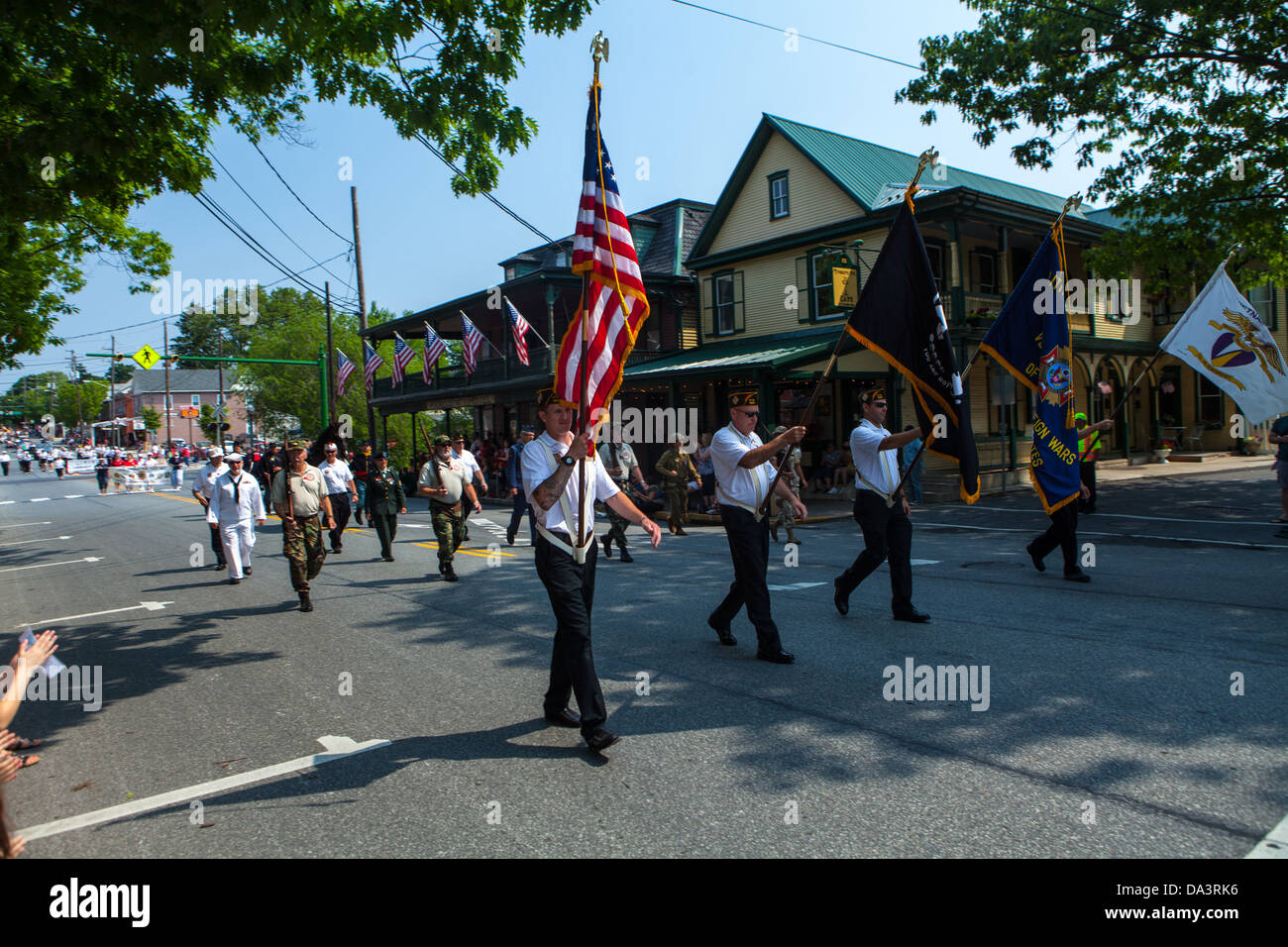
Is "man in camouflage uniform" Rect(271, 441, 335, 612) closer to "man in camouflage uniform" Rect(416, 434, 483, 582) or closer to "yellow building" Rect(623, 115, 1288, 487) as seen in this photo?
"man in camouflage uniform" Rect(416, 434, 483, 582)

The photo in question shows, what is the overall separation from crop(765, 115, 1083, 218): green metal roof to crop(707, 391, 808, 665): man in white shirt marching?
1773 centimetres

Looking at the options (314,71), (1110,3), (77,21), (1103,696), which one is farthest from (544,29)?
(1110,3)

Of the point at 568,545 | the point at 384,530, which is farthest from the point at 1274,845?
the point at 384,530

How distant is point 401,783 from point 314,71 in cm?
747

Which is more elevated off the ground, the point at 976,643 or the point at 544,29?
the point at 544,29

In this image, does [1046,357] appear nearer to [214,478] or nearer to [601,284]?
[601,284]

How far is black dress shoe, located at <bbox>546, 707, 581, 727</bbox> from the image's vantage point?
205 inches

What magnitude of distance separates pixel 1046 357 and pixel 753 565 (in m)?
4.89

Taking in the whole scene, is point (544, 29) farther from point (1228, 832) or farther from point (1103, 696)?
point (1228, 832)

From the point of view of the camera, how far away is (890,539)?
24.7ft

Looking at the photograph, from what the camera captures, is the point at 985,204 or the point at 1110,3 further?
the point at 985,204

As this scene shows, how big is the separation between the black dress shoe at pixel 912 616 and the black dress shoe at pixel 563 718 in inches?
144

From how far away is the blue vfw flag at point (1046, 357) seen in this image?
9062 mm

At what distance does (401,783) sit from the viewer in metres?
4.35
